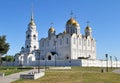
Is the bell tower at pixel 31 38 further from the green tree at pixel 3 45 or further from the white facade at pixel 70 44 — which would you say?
the green tree at pixel 3 45

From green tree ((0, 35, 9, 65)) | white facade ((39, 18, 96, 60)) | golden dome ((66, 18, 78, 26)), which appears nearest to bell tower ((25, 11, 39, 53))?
white facade ((39, 18, 96, 60))

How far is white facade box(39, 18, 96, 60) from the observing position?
9836cm

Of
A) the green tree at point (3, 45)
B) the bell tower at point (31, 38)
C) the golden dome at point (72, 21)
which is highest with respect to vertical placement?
the golden dome at point (72, 21)

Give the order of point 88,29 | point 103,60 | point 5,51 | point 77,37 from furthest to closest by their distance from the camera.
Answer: point 88,29
point 77,37
point 103,60
point 5,51

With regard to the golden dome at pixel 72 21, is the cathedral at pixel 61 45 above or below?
below

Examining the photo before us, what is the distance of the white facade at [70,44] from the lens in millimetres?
98356

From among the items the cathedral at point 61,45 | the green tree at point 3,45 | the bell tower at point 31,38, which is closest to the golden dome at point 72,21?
the cathedral at point 61,45

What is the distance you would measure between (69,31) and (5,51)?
38808 mm

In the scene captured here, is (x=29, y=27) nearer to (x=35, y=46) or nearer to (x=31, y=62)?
(x=35, y=46)

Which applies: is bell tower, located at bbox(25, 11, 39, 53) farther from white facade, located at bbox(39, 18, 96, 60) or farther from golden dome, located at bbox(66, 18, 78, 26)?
golden dome, located at bbox(66, 18, 78, 26)

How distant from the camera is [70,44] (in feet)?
320

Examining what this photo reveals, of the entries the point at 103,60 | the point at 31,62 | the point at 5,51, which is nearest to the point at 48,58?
the point at 31,62

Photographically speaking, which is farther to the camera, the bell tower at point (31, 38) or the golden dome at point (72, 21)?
the bell tower at point (31, 38)

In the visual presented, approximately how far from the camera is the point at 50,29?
111312mm
